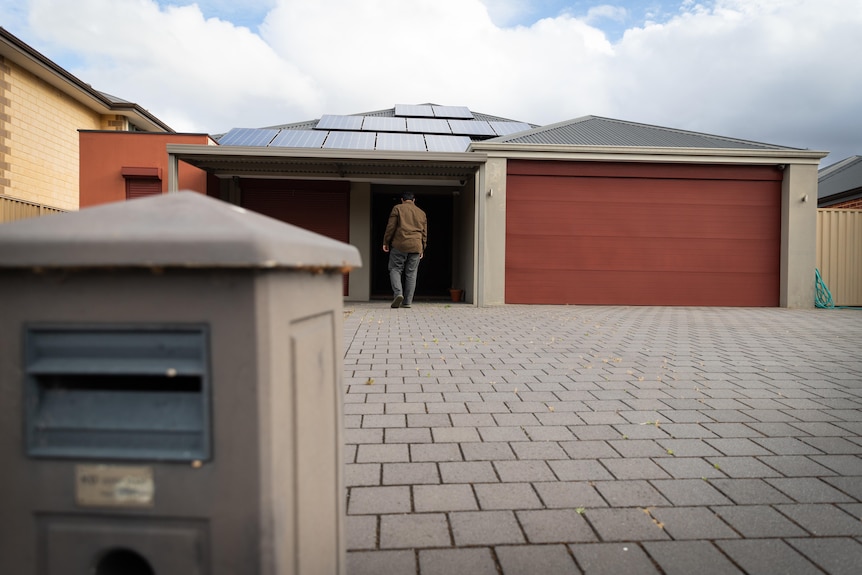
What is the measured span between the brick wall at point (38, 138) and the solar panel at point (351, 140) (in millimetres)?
9292

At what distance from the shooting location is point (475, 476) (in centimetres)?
270

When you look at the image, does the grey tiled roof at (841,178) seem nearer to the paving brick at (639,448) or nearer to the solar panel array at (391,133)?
the solar panel array at (391,133)

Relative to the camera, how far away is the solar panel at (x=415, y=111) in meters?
17.4

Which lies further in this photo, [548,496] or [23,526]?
[548,496]

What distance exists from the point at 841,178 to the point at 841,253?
10561 millimetres

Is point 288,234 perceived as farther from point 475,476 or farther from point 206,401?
point 475,476

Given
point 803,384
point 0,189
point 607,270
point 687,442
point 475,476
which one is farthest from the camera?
point 0,189

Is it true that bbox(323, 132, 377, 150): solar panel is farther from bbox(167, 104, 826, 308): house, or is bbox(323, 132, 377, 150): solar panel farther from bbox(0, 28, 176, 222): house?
bbox(0, 28, 176, 222): house

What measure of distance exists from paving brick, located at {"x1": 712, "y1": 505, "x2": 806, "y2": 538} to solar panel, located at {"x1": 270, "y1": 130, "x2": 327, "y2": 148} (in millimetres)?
10403

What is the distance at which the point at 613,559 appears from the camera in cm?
198

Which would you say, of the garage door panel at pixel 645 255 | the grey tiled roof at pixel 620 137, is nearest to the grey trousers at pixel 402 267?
the garage door panel at pixel 645 255

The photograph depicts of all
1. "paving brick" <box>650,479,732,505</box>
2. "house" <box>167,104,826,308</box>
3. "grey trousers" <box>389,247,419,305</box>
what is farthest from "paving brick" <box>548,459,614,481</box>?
"house" <box>167,104,826,308</box>

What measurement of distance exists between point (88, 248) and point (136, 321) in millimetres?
160

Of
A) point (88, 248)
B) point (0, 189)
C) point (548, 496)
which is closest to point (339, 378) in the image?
point (88, 248)
